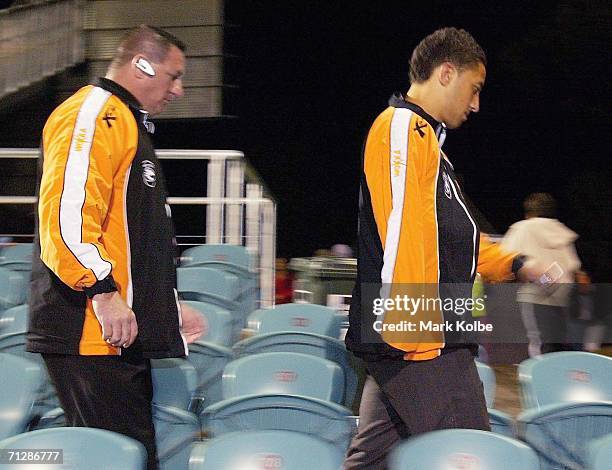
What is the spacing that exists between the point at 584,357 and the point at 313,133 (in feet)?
30.5

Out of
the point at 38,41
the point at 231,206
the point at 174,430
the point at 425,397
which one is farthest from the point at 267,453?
the point at 38,41

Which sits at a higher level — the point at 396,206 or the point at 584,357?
the point at 396,206

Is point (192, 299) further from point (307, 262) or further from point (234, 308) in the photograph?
point (307, 262)

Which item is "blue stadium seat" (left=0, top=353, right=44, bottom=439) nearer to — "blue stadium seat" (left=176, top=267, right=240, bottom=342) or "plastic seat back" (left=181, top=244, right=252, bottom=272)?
"blue stadium seat" (left=176, top=267, right=240, bottom=342)

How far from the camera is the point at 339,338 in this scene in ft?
14.4

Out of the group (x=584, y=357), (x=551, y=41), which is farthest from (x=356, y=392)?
(x=551, y=41)

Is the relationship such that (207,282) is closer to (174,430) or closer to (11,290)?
(11,290)

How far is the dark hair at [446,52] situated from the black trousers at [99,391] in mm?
1068

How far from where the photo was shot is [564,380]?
3.61 m

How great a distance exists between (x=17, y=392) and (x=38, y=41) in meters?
7.68

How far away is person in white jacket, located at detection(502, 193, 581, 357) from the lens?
20.6ft

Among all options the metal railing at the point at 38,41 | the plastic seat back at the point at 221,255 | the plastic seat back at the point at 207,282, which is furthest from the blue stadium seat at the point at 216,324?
the metal railing at the point at 38,41

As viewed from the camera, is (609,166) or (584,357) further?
(609,166)

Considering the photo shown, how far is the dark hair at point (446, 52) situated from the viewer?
105 inches
